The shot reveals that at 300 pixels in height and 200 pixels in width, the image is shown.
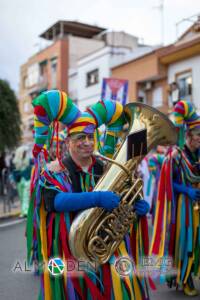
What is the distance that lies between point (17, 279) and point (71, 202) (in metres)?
2.63

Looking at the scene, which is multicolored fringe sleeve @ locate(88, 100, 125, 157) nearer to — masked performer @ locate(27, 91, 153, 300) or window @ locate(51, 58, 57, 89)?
masked performer @ locate(27, 91, 153, 300)

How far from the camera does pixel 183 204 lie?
4.18m

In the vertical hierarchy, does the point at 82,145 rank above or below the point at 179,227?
above

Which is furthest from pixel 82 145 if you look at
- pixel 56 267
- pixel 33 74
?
pixel 33 74

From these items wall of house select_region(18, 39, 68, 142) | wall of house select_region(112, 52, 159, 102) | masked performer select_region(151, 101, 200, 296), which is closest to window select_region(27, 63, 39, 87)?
wall of house select_region(18, 39, 68, 142)

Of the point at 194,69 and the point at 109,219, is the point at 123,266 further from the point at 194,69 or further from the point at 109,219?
the point at 194,69

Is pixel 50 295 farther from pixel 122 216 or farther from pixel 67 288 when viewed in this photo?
pixel 122 216

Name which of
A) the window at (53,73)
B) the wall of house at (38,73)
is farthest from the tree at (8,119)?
the window at (53,73)

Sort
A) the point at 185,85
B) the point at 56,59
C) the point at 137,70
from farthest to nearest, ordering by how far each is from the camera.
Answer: the point at 56,59
the point at 137,70
the point at 185,85

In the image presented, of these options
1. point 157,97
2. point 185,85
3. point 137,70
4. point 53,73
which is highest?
point 53,73

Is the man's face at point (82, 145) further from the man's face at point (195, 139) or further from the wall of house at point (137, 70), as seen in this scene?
the wall of house at point (137, 70)

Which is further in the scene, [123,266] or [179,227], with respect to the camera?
[179,227]

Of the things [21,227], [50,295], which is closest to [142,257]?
[50,295]

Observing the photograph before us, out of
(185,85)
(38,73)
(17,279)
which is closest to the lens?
(17,279)
